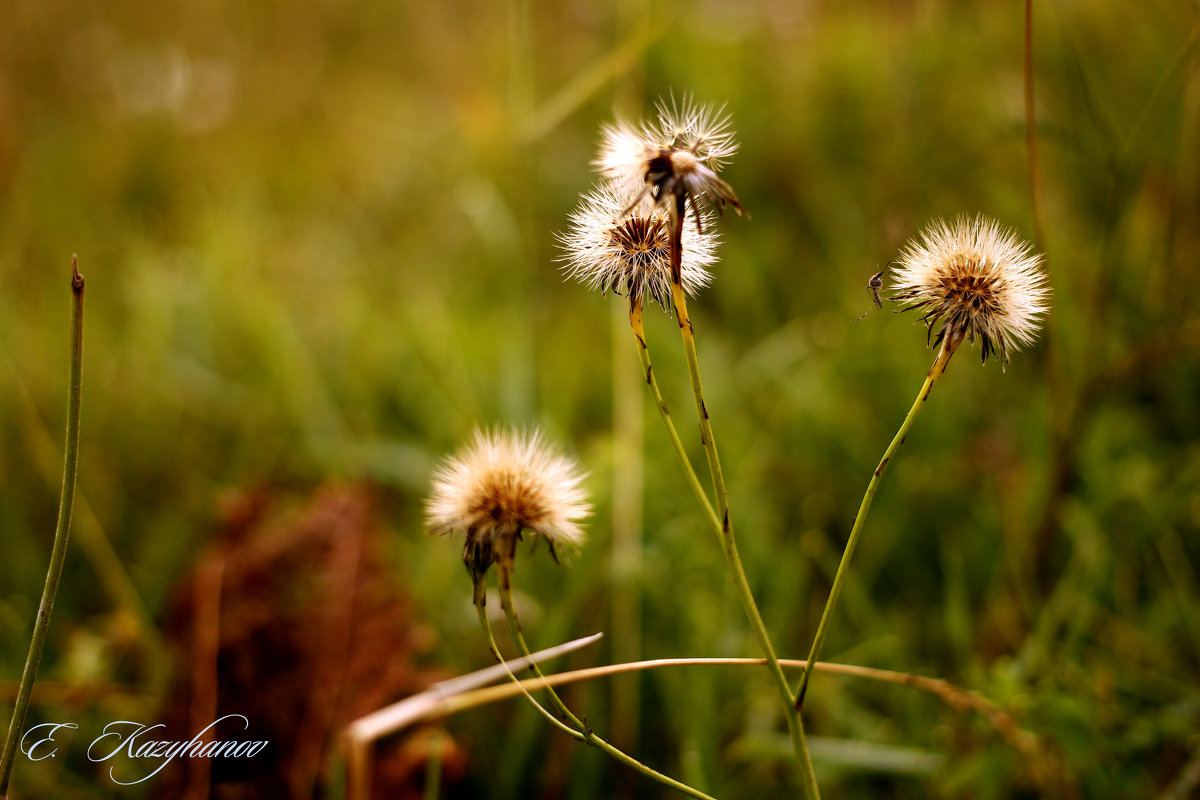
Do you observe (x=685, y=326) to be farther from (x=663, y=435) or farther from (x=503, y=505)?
(x=663, y=435)

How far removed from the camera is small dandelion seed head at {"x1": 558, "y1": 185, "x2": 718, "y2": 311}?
729 mm

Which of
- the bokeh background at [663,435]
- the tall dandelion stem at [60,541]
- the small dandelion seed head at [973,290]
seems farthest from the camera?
the bokeh background at [663,435]

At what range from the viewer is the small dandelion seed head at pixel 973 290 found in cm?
69

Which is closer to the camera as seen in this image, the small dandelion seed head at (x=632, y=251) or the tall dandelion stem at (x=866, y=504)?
the tall dandelion stem at (x=866, y=504)

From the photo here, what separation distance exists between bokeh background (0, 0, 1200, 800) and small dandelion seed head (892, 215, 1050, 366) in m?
0.68

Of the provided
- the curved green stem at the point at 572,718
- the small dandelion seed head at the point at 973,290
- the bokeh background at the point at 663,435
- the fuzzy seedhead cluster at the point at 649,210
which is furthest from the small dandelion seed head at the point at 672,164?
the bokeh background at the point at 663,435

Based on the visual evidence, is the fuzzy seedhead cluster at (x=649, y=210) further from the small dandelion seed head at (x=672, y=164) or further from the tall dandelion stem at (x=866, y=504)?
the tall dandelion stem at (x=866, y=504)

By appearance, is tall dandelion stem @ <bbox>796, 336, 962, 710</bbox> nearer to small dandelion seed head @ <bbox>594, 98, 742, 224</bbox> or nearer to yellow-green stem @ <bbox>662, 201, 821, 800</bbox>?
yellow-green stem @ <bbox>662, 201, 821, 800</bbox>

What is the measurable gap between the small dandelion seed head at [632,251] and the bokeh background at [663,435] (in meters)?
0.71

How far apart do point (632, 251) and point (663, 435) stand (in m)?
1.35

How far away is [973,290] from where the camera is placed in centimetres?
70

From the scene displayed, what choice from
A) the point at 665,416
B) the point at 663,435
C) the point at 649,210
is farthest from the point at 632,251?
the point at 663,435

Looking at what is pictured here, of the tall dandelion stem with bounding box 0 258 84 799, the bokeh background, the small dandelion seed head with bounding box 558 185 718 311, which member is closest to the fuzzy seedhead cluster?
the small dandelion seed head with bounding box 558 185 718 311

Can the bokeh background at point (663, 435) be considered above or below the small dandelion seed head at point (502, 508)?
above
